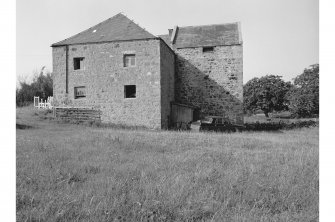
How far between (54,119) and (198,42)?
487 inches

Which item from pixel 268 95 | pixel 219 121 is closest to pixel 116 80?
pixel 219 121

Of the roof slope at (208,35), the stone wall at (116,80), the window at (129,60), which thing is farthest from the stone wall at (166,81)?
the roof slope at (208,35)

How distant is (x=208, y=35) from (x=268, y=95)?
29207 millimetres

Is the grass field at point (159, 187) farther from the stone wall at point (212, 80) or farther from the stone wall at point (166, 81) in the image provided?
the stone wall at point (212, 80)

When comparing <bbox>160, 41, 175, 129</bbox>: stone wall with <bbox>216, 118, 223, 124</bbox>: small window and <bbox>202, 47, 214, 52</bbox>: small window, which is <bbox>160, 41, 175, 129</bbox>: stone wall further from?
<bbox>216, 118, 223, 124</bbox>: small window

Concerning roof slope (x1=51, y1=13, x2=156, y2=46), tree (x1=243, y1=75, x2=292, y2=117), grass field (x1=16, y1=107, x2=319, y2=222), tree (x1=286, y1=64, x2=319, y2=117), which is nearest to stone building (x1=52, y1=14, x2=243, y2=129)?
roof slope (x1=51, y1=13, x2=156, y2=46)

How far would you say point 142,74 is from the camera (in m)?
18.5

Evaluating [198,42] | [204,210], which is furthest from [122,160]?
[198,42]

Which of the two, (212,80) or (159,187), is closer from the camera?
(159,187)

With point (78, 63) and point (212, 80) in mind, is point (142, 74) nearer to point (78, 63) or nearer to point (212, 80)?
point (78, 63)

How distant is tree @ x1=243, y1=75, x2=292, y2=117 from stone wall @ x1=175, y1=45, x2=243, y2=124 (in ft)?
92.7

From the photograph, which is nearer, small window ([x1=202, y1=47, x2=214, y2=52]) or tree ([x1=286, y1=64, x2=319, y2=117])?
small window ([x1=202, y1=47, x2=214, y2=52])

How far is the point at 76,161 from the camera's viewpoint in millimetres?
6336

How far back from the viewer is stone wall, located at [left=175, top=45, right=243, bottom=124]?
21.8 meters
